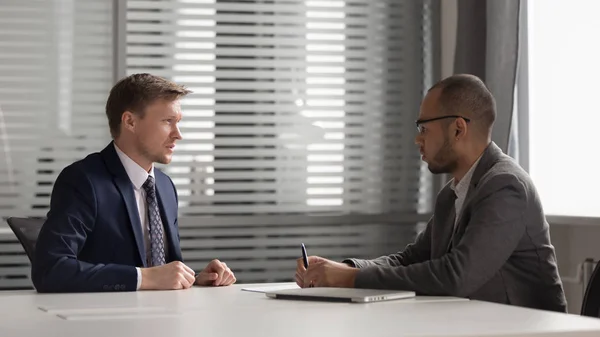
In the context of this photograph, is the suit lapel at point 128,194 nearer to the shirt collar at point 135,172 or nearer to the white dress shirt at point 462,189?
the shirt collar at point 135,172

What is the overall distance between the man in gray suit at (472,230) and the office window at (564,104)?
135 centimetres

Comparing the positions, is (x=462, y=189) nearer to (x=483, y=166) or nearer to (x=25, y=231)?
(x=483, y=166)

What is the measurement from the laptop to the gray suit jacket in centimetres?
6

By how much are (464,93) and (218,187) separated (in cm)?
218

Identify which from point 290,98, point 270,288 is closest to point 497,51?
point 290,98

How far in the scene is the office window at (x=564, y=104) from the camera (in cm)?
420

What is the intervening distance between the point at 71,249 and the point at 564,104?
2.46 meters

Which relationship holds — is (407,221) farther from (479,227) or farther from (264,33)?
(479,227)

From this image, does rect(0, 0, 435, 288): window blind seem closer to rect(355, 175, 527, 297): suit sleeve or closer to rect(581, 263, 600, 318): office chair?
rect(355, 175, 527, 297): suit sleeve

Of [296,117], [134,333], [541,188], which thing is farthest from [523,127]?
[134,333]

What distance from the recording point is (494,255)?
263 cm

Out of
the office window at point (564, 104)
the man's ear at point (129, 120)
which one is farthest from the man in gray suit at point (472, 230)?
the office window at point (564, 104)

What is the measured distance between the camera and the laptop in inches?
94.0

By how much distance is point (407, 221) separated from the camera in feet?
16.9
